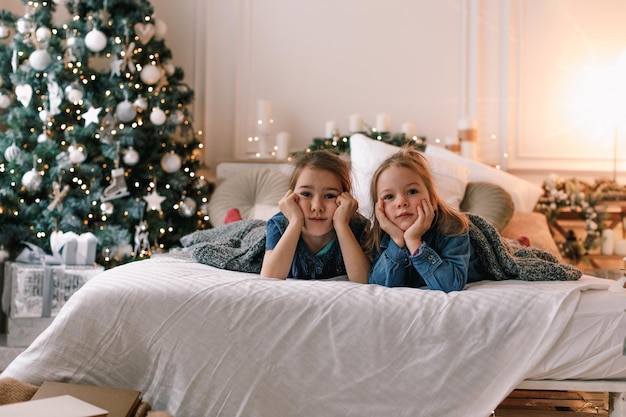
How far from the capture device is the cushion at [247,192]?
3475 mm

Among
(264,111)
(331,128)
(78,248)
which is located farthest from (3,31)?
(331,128)

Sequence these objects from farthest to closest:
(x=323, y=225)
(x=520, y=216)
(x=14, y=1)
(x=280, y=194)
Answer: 1. (x=14, y=1)
2. (x=280, y=194)
3. (x=520, y=216)
4. (x=323, y=225)

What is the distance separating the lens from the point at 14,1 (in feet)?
12.7

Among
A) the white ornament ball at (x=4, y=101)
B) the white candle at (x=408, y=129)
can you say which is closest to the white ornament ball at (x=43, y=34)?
the white ornament ball at (x=4, y=101)

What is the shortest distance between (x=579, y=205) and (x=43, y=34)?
2.75m

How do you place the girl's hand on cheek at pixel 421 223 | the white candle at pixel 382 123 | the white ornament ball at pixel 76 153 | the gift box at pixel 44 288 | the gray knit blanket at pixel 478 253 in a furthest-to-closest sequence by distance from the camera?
the white candle at pixel 382 123
the white ornament ball at pixel 76 153
the gift box at pixel 44 288
the gray knit blanket at pixel 478 253
the girl's hand on cheek at pixel 421 223

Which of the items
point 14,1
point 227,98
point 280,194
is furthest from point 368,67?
point 14,1

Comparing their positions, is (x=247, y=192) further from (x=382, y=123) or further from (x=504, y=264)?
(x=504, y=264)

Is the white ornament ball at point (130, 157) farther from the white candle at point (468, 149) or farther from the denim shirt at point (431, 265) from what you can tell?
the denim shirt at point (431, 265)

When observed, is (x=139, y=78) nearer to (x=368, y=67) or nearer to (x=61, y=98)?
(x=61, y=98)

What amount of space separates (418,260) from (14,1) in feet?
9.98

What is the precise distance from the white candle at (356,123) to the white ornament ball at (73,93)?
1.37m

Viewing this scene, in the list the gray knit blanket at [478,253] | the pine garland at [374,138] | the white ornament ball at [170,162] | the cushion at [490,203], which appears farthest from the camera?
the pine garland at [374,138]

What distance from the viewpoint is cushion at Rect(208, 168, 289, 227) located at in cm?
347
